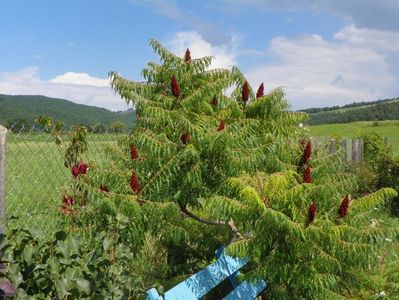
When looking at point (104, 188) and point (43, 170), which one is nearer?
point (104, 188)

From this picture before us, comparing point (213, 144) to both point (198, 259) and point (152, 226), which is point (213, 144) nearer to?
point (152, 226)

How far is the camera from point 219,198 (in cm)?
413

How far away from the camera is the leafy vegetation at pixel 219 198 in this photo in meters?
4.04

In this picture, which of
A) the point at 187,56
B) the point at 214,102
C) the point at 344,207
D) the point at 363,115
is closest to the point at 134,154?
the point at 214,102

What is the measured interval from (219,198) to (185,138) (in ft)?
2.67

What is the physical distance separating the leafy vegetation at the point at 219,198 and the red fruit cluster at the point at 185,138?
13 millimetres

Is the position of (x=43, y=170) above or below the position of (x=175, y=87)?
below

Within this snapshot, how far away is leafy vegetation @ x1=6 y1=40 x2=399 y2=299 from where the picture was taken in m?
4.04

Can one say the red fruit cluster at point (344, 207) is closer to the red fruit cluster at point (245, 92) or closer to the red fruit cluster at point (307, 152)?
the red fruit cluster at point (307, 152)

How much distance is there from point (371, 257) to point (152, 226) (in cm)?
187

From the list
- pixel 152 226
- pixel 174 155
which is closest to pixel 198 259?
pixel 152 226

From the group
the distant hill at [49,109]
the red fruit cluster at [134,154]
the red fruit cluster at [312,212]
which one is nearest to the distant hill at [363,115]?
the distant hill at [49,109]

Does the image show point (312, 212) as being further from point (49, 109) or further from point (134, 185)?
point (49, 109)

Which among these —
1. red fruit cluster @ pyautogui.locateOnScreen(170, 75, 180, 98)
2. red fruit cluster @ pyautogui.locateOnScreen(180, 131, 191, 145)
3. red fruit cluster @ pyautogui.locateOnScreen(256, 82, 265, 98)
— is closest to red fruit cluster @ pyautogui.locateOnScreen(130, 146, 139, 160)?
red fruit cluster @ pyautogui.locateOnScreen(180, 131, 191, 145)
